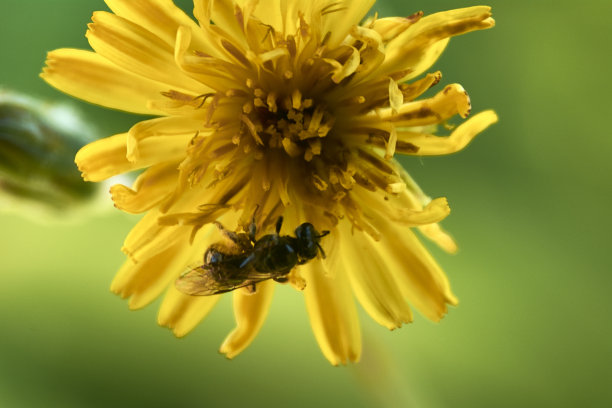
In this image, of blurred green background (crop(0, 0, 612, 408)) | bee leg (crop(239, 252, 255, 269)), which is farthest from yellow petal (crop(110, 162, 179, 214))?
blurred green background (crop(0, 0, 612, 408))

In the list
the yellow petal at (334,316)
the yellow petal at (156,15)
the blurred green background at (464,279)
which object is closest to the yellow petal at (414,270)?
the yellow petal at (334,316)

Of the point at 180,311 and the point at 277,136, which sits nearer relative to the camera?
the point at 277,136

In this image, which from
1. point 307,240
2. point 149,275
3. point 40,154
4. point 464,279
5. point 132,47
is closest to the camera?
point 132,47

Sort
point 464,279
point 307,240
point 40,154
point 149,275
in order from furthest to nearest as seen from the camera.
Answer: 1. point 464,279
2. point 40,154
3. point 149,275
4. point 307,240

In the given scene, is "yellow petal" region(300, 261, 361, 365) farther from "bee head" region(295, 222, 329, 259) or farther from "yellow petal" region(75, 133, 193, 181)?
"yellow petal" region(75, 133, 193, 181)

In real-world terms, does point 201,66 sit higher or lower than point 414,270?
higher

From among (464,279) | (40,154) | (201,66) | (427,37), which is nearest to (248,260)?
(201,66)

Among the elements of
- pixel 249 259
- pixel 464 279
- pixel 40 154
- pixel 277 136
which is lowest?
pixel 249 259

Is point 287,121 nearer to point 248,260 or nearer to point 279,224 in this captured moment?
point 279,224
